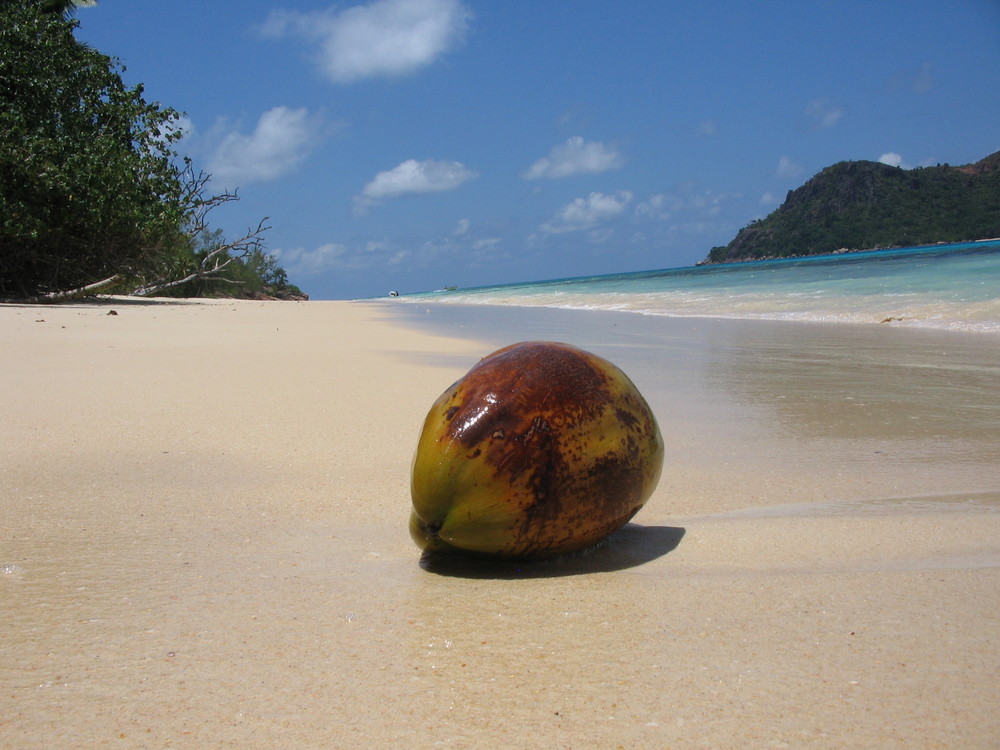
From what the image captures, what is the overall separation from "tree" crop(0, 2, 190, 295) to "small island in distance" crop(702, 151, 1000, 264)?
4682 cm

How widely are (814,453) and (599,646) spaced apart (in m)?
2.13

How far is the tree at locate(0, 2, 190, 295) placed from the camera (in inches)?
544

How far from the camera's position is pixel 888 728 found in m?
1.10

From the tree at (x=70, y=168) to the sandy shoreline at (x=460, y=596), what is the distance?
1235 centimetres

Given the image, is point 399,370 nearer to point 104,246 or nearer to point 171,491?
point 171,491

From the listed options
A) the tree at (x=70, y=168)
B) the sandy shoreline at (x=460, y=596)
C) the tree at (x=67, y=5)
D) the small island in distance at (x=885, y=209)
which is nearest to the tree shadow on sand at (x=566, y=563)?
the sandy shoreline at (x=460, y=596)

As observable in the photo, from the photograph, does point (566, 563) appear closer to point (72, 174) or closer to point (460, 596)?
point (460, 596)

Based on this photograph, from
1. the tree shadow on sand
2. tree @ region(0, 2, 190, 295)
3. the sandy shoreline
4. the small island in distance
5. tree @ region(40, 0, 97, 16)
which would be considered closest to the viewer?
the sandy shoreline

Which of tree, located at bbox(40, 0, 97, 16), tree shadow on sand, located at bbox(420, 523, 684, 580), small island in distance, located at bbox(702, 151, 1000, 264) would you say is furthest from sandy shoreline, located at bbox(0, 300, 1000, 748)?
small island in distance, located at bbox(702, 151, 1000, 264)

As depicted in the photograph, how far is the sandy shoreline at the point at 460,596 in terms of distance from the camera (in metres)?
1.13

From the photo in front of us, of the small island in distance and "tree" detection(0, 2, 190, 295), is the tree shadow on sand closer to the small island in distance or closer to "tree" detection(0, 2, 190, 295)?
"tree" detection(0, 2, 190, 295)

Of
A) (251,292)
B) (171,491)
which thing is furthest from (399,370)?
(251,292)

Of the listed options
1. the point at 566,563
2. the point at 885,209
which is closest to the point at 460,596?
the point at 566,563

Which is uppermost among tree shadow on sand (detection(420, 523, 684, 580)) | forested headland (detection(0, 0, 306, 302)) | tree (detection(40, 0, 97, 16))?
tree (detection(40, 0, 97, 16))
